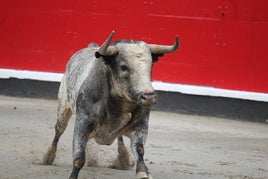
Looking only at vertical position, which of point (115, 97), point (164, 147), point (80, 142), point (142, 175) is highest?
point (115, 97)

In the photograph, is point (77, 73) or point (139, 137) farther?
point (77, 73)

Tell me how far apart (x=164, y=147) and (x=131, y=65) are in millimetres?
1990

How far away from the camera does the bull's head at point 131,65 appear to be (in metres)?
4.07

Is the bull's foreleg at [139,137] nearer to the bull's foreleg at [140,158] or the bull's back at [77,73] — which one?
the bull's foreleg at [140,158]

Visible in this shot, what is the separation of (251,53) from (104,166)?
3224 millimetres

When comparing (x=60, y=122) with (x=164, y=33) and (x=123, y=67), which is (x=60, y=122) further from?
(x=164, y=33)

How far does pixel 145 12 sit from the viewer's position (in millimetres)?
8305

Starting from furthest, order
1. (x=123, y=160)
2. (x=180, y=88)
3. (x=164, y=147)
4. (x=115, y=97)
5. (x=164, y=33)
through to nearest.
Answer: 1. (x=164, y=33)
2. (x=180, y=88)
3. (x=164, y=147)
4. (x=123, y=160)
5. (x=115, y=97)

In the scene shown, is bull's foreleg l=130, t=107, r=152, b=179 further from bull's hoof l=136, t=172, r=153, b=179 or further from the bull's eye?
the bull's eye

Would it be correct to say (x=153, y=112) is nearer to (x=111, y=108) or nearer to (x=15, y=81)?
(x=15, y=81)

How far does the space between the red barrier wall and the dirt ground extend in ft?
1.76

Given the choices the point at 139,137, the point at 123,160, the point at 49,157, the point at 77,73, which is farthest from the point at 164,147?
the point at 139,137

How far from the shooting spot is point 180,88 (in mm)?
8141

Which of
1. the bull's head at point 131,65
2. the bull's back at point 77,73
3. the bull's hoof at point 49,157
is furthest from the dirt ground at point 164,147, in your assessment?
the bull's head at point 131,65
